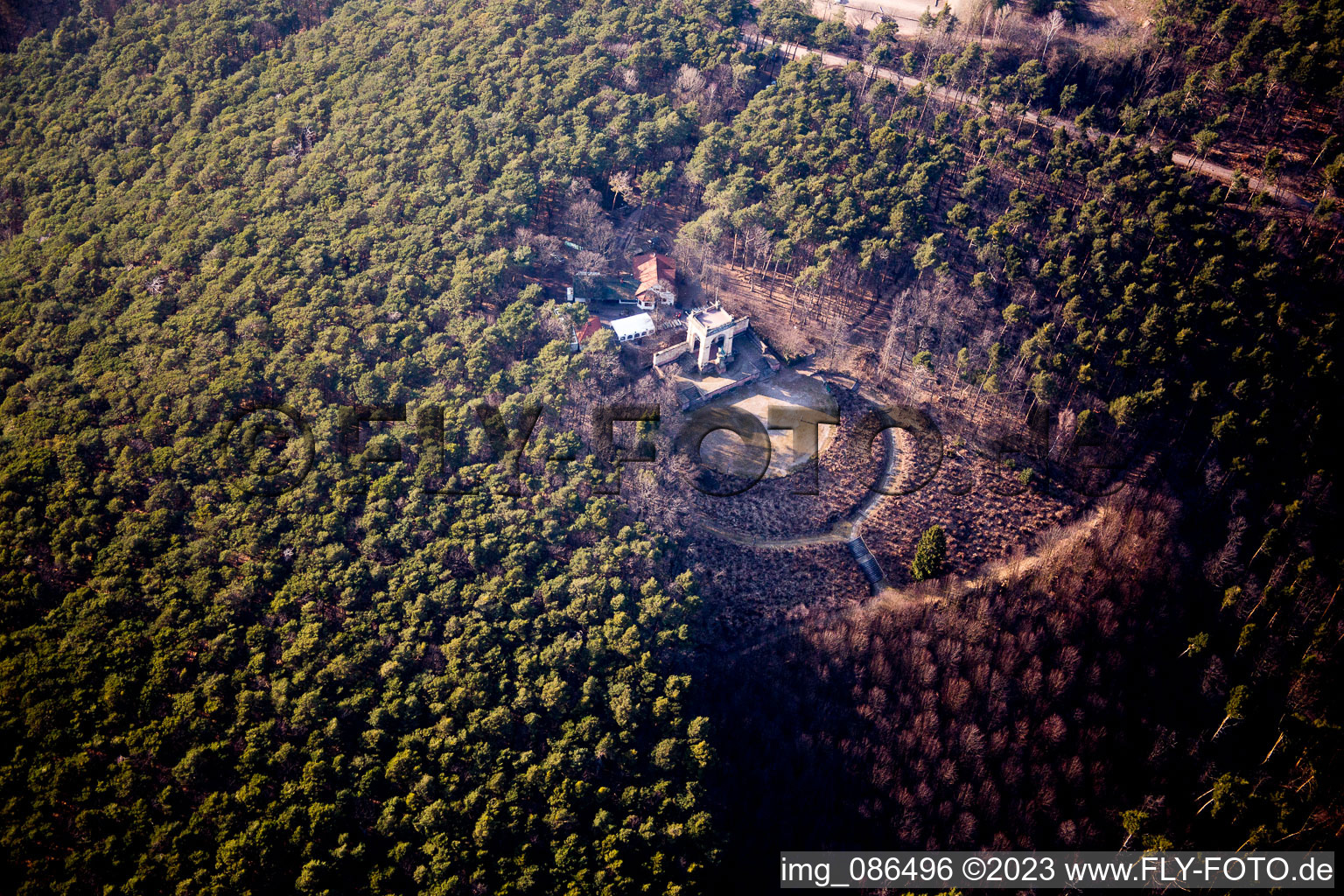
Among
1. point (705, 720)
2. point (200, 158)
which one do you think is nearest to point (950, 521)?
point (705, 720)

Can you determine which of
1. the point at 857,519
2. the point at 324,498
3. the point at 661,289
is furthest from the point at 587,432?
the point at 857,519

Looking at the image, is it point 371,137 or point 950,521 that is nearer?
point 950,521

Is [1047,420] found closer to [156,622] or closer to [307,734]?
[307,734]

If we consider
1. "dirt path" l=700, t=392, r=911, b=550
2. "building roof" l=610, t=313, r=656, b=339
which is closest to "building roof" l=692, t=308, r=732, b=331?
"building roof" l=610, t=313, r=656, b=339

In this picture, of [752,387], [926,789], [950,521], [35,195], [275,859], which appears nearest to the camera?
[275,859]

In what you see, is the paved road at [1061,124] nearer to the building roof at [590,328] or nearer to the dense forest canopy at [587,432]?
the dense forest canopy at [587,432]

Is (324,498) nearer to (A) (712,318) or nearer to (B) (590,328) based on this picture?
(B) (590,328)

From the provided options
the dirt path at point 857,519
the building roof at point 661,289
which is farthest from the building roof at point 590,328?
the dirt path at point 857,519
